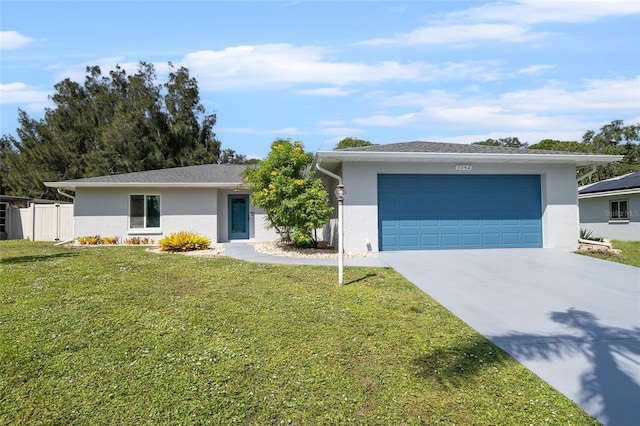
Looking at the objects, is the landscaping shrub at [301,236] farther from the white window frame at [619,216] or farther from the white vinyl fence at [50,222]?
the white window frame at [619,216]

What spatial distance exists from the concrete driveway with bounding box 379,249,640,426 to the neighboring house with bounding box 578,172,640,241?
30.3 feet

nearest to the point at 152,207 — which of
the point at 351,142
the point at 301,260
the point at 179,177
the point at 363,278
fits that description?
the point at 179,177

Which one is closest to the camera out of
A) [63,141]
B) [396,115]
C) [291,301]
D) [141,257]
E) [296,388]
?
[296,388]

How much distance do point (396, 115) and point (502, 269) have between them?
985cm

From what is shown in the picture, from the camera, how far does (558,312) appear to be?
534 cm

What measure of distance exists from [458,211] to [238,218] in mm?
8694

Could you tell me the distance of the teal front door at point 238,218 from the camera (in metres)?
14.9

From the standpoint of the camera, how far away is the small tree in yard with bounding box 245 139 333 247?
35.1 feet

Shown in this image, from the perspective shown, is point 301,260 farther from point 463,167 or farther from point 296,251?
point 463,167

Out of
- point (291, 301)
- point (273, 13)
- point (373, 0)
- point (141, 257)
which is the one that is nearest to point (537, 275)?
point (291, 301)

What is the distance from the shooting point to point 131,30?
8.90 metres

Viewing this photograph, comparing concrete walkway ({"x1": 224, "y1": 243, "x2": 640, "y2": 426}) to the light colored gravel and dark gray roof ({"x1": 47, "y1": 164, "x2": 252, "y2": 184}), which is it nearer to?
the light colored gravel

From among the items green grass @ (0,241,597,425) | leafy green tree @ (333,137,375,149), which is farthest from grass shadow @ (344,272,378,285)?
leafy green tree @ (333,137,375,149)

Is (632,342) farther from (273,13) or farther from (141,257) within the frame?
(141,257)
